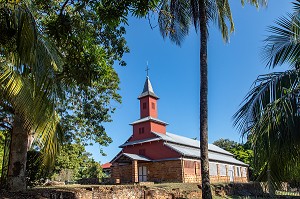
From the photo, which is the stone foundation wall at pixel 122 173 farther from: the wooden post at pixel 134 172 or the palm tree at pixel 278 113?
the palm tree at pixel 278 113

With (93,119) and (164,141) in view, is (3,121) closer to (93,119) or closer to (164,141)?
(93,119)

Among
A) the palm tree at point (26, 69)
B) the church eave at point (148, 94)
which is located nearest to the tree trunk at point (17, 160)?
the palm tree at point (26, 69)

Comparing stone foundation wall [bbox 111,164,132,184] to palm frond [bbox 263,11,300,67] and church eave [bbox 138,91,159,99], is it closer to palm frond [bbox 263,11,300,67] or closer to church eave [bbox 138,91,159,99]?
church eave [bbox 138,91,159,99]

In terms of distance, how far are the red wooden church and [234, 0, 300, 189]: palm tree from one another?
25786mm

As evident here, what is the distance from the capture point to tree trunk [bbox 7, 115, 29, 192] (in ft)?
38.1

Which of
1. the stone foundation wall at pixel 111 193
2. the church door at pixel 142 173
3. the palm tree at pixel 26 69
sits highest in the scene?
the palm tree at pixel 26 69

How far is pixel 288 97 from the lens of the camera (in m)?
4.78

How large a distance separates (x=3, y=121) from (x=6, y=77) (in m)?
9.41

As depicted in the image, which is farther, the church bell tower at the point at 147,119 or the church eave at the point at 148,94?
the church eave at the point at 148,94

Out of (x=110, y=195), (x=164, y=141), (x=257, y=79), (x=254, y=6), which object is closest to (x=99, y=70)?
(x=257, y=79)

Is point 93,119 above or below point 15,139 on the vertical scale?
above

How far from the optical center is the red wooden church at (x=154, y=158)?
102 ft

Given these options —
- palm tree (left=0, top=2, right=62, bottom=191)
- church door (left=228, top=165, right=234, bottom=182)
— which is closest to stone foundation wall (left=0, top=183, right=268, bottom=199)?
palm tree (left=0, top=2, right=62, bottom=191)

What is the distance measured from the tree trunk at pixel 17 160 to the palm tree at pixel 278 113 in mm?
9284
